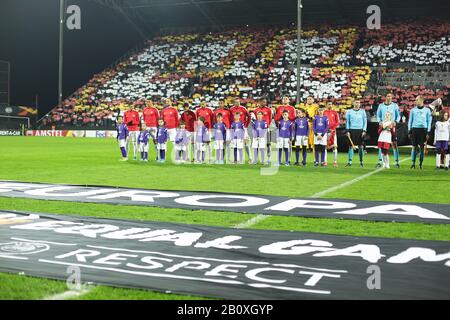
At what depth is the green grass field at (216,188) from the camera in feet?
12.2

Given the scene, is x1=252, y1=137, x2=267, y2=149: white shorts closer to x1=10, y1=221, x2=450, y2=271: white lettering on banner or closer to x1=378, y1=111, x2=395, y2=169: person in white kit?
x1=378, y1=111, x2=395, y2=169: person in white kit

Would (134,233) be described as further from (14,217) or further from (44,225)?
(14,217)

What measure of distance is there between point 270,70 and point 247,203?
30035 millimetres

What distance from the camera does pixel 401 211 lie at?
6.86 m

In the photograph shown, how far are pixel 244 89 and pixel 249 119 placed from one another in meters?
20.1

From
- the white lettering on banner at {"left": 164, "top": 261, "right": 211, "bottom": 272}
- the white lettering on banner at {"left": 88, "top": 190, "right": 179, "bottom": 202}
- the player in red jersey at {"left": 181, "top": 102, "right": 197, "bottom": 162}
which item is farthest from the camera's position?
the player in red jersey at {"left": 181, "top": 102, "right": 197, "bottom": 162}

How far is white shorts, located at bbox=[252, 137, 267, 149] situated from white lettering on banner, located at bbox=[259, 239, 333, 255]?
10.3 metres

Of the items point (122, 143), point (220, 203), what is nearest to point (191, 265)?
point (220, 203)

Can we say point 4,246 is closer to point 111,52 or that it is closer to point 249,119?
point 249,119

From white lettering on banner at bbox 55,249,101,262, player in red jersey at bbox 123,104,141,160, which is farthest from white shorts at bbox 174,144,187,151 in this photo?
white lettering on banner at bbox 55,249,101,262

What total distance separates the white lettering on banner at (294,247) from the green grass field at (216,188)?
0.71m

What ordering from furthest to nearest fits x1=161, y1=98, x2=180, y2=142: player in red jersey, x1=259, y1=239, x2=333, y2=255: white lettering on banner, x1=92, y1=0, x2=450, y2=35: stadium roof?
x1=92, y1=0, x2=450, y2=35: stadium roof < x1=161, y1=98, x2=180, y2=142: player in red jersey < x1=259, y1=239, x2=333, y2=255: white lettering on banner

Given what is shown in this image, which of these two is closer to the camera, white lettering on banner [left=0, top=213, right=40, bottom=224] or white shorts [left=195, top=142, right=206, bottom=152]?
white lettering on banner [left=0, top=213, right=40, bottom=224]

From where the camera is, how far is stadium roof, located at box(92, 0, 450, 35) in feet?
124
